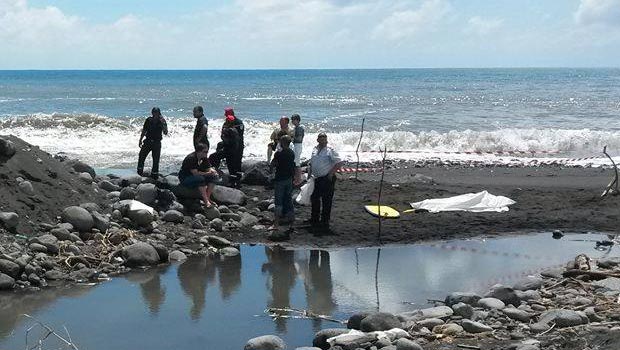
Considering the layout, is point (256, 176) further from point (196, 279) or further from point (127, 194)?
point (196, 279)

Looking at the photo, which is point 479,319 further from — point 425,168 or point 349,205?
point 425,168

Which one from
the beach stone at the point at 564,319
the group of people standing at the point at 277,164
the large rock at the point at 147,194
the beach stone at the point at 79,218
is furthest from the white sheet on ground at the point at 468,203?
the beach stone at the point at 564,319

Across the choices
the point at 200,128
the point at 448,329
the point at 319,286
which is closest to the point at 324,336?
the point at 448,329

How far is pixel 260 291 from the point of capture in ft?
31.2

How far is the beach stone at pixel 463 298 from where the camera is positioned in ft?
Answer: 28.2

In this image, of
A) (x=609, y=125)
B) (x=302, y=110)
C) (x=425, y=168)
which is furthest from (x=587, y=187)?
(x=302, y=110)

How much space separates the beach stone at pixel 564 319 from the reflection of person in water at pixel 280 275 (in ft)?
9.08

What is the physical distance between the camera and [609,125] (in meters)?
34.0

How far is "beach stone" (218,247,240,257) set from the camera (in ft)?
37.3

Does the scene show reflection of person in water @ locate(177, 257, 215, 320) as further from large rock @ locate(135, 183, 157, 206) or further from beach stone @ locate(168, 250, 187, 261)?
large rock @ locate(135, 183, 157, 206)

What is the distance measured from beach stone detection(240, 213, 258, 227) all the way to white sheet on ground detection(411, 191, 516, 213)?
3.12 meters

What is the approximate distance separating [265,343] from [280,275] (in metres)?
3.10

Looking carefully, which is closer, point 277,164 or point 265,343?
point 265,343

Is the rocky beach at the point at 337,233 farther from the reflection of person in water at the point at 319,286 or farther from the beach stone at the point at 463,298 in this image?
the reflection of person in water at the point at 319,286
